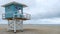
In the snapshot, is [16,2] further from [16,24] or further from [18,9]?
[16,24]

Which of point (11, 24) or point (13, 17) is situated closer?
point (13, 17)

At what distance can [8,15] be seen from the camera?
128 feet

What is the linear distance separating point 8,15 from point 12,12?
95 centimetres

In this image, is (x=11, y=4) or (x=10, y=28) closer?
(x=11, y=4)

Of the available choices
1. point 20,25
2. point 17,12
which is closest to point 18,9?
point 17,12

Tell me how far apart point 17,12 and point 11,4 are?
2105mm

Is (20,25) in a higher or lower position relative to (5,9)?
lower

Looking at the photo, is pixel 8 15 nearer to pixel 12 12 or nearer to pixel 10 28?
pixel 12 12

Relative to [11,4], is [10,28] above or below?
below

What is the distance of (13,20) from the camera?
133 ft

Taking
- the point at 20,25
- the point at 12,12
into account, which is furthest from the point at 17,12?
the point at 20,25

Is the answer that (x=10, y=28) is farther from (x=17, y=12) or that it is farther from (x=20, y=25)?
(x=17, y=12)

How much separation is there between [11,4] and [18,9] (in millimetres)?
1670

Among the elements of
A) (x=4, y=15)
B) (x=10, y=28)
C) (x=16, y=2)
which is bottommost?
(x=10, y=28)
